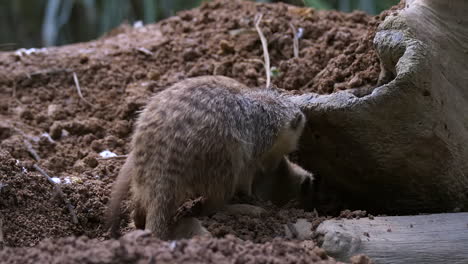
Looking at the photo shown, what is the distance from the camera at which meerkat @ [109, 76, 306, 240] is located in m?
2.27

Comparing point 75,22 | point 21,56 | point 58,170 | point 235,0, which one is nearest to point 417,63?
point 58,170

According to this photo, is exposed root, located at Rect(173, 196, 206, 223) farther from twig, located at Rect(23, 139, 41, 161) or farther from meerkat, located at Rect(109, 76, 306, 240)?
twig, located at Rect(23, 139, 41, 161)

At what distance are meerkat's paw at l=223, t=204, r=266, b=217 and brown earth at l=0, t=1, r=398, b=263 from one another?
0.16ft

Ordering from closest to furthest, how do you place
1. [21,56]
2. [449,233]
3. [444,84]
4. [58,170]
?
[449,233] → [444,84] → [58,170] → [21,56]

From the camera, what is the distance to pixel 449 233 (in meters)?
2.30

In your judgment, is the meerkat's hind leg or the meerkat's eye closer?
the meerkat's hind leg

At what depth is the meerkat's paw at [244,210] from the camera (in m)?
2.45

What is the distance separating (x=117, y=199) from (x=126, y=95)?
129 cm

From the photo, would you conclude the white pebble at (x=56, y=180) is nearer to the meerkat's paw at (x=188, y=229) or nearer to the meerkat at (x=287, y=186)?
the meerkat's paw at (x=188, y=229)

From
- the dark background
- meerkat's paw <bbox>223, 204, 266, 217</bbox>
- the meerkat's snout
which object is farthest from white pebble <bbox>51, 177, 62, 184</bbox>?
the dark background

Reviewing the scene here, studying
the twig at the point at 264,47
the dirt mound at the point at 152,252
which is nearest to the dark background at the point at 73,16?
→ the twig at the point at 264,47

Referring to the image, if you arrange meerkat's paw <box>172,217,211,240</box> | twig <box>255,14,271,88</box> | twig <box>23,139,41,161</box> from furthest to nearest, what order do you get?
1. twig <box>255,14,271,88</box>
2. twig <box>23,139,41,161</box>
3. meerkat's paw <box>172,217,211,240</box>

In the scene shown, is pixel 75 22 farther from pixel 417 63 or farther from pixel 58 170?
pixel 417 63

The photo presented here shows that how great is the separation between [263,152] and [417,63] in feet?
2.34
